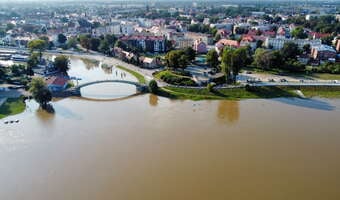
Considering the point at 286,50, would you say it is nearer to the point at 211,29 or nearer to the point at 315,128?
the point at 315,128

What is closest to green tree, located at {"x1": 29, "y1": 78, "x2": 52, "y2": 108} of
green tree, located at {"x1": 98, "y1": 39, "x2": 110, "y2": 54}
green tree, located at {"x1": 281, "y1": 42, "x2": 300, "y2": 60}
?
green tree, located at {"x1": 98, "y1": 39, "x2": 110, "y2": 54}

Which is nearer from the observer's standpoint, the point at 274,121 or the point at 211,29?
the point at 274,121

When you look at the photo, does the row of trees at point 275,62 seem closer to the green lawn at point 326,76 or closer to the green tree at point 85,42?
the green lawn at point 326,76

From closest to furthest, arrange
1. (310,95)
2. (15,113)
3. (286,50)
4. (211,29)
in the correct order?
(15,113)
(310,95)
(286,50)
(211,29)

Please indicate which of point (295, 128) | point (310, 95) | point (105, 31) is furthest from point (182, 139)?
point (105, 31)

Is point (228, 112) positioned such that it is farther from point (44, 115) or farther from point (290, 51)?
point (290, 51)

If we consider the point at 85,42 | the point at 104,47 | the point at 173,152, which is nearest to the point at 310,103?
the point at 173,152
